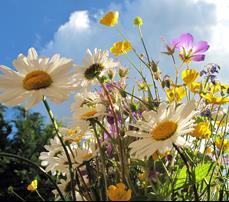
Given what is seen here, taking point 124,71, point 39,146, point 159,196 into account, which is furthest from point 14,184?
point 159,196

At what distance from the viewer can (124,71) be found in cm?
110

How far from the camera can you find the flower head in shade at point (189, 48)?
1.08m

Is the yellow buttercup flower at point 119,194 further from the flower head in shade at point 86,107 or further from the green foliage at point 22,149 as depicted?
the green foliage at point 22,149

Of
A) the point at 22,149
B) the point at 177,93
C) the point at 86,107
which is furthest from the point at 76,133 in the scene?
the point at 22,149

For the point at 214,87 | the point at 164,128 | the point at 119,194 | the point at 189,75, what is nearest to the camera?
the point at 119,194

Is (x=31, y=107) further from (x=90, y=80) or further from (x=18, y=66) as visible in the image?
(x=90, y=80)

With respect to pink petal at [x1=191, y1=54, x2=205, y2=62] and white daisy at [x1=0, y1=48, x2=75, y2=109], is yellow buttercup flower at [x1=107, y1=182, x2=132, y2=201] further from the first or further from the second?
pink petal at [x1=191, y1=54, x2=205, y2=62]

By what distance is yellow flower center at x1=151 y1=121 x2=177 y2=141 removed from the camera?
0.75m

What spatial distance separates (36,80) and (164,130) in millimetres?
189

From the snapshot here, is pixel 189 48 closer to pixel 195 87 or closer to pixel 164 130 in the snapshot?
pixel 195 87

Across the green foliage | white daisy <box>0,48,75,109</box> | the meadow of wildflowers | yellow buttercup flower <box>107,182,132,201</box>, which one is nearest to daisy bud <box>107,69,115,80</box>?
the meadow of wildflowers

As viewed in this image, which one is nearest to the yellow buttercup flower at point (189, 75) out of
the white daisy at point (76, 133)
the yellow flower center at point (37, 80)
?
the white daisy at point (76, 133)

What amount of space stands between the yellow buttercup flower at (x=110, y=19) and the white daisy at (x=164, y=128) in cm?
40

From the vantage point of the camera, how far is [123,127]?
3.08ft
